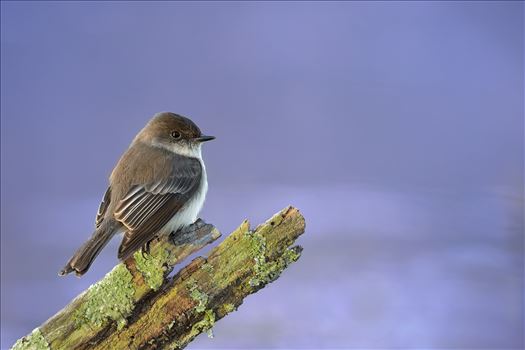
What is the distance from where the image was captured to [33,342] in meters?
3.61

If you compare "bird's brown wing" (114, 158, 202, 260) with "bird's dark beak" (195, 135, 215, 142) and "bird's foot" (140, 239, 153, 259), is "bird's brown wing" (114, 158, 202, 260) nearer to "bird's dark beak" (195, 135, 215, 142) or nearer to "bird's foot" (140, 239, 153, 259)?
"bird's foot" (140, 239, 153, 259)

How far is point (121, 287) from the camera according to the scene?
3691 millimetres

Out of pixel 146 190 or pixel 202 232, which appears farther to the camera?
pixel 146 190

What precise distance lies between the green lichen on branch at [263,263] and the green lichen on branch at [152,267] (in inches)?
22.8

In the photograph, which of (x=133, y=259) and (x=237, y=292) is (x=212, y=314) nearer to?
(x=237, y=292)

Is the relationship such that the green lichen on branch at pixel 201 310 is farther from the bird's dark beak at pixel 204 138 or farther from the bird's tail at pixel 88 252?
the bird's dark beak at pixel 204 138

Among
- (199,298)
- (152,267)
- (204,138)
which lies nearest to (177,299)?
(199,298)

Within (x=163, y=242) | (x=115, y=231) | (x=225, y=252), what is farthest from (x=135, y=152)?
(x=225, y=252)

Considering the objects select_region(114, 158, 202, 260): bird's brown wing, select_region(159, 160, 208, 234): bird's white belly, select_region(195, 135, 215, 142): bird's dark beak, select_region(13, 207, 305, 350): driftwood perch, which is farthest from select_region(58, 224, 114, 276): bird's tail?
select_region(195, 135, 215, 142): bird's dark beak

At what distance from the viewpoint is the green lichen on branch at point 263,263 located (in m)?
3.57

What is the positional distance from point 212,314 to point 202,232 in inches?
22.9

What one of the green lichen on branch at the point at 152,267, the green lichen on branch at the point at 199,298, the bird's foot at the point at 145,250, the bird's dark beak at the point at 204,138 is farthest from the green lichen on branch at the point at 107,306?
the bird's dark beak at the point at 204,138

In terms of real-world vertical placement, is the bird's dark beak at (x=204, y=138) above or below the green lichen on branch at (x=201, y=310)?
above

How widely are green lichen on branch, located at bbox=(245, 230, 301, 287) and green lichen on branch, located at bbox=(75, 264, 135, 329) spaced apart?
30.7 inches
